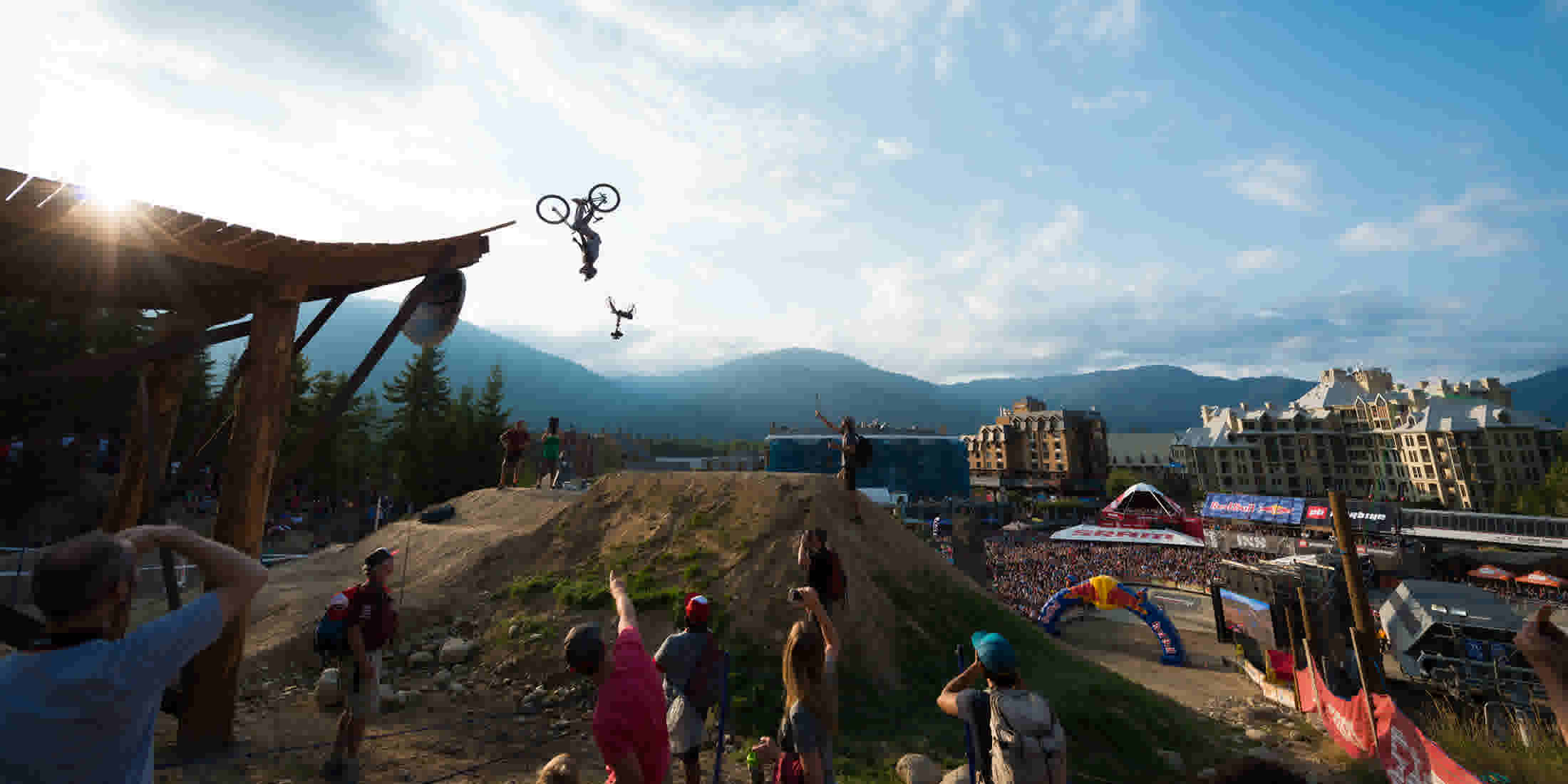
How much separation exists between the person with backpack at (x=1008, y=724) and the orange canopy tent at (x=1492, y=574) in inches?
1960

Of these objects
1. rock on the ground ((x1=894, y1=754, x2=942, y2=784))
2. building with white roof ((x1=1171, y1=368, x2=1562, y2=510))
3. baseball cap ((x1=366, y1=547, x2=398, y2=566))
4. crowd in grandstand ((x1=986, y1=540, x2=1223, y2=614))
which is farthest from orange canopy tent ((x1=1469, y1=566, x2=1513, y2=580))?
baseball cap ((x1=366, y1=547, x2=398, y2=566))

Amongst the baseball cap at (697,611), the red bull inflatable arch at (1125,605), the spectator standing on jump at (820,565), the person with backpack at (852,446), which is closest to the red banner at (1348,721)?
the red bull inflatable arch at (1125,605)

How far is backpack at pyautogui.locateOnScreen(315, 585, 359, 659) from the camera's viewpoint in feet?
19.6

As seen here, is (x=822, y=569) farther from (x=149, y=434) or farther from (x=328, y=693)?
(x=149, y=434)

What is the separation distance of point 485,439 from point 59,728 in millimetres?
35966

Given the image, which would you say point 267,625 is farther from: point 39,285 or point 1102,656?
point 1102,656

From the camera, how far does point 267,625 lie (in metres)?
11.7

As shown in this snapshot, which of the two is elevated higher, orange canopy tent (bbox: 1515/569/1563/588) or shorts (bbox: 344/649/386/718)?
shorts (bbox: 344/649/386/718)

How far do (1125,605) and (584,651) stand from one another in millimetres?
25259

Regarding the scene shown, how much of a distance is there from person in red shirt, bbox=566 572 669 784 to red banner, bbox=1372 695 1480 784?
8.05 meters

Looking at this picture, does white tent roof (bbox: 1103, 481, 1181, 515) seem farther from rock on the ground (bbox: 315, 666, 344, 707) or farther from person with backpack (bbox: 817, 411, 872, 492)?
rock on the ground (bbox: 315, 666, 344, 707)

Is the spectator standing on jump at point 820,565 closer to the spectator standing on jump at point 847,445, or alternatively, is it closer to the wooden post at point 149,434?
the spectator standing on jump at point 847,445

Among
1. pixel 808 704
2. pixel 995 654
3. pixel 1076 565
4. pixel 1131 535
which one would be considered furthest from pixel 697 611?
pixel 1131 535

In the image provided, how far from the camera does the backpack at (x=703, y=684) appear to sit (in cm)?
552
